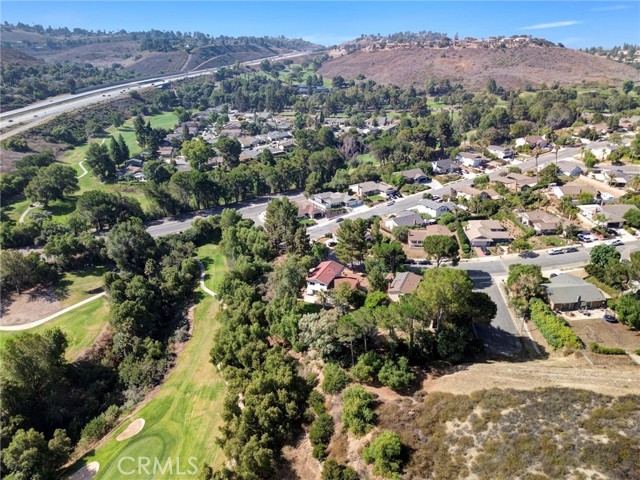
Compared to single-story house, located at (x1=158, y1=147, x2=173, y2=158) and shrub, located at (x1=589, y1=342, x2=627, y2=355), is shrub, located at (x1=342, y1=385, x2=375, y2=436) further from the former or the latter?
single-story house, located at (x1=158, y1=147, x2=173, y2=158)

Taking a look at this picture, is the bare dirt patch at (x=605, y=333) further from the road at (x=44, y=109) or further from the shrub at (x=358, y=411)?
the road at (x=44, y=109)

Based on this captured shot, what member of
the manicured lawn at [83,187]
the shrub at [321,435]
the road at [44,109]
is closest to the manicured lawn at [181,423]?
the shrub at [321,435]

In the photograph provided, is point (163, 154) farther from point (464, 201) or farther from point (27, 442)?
point (27, 442)

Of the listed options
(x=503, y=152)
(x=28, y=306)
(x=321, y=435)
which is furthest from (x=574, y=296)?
(x=503, y=152)

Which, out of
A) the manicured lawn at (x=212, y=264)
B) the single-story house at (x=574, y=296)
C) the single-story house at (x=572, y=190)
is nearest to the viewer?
the single-story house at (x=574, y=296)

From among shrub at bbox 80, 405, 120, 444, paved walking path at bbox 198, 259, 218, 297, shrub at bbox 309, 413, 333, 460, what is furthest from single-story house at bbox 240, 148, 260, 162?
shrub at bbox 309, 413, 333, 460

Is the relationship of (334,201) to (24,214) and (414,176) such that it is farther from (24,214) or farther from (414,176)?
(24,214)
